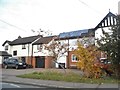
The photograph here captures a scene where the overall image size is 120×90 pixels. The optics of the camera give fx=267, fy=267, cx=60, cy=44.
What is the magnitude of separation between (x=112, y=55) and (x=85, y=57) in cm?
252

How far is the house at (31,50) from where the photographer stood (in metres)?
51.1

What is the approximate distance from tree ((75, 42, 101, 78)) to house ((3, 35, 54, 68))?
2537cm

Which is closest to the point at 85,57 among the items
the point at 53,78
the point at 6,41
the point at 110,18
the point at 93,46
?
the point at 93,46

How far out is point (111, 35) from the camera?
22969mm

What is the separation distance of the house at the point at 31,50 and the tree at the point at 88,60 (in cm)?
2537

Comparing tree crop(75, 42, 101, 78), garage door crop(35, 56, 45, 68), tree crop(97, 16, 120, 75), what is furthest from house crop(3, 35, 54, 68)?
tree crop(97, 16, 120, 75)

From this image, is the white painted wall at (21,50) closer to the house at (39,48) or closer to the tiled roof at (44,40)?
the house at (39,48)

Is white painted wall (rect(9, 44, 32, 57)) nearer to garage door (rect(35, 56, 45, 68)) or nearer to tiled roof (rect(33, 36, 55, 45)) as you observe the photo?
tiled roof (rect(33, 36, 55, 45))

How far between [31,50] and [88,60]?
3096 centimetres

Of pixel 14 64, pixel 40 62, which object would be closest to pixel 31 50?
pixel 40 62

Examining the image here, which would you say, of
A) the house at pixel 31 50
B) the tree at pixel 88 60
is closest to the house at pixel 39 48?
the house at pixel 31 50

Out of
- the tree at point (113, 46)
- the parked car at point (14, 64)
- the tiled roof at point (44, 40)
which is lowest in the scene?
the parked car at point (14, 64)

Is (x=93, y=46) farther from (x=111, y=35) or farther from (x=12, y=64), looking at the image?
(x=12, y=64)

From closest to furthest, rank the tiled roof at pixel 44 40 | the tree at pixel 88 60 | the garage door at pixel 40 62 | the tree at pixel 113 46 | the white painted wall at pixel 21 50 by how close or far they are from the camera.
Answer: the tree at pixel 113 46 → the tree at pixel 88 60 → the tiled roof at pixel 44 40 → the garage door at pixel 40 62 → the white painted wall at pixel 21 50
